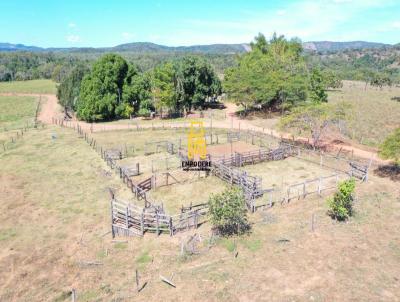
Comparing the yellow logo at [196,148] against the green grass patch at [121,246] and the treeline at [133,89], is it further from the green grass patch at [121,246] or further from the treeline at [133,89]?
the treeline at [133,89]

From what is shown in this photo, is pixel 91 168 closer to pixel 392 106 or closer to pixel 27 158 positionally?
pixel 27 158

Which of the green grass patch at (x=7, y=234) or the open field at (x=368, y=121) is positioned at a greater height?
the open field at (x=368, y=121)

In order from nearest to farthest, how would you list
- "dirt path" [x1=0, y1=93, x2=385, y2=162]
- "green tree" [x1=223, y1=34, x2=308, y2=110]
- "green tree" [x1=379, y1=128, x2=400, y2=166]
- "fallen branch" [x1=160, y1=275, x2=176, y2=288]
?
"fallen branch" [x1=160, y1=275, x2=176, y2=288]
"green tree" [x1=379, y1=128, x2=400, y2=166]
"dirt path" [x1=0, y1=93, x2=385, y2=162]
"green tree" [x1=223, y1=34, x2=308, y2=110]

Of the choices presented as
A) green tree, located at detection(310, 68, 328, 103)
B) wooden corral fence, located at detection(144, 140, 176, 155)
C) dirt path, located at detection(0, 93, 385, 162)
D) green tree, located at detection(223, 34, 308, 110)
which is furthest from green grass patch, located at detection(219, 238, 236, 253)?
green tree, located at detection(310, 68, 328, 103)

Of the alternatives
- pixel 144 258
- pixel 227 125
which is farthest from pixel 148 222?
pixel 227 125

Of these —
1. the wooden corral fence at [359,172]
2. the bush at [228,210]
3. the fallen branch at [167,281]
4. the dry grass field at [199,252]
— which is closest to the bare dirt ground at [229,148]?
the dry grass field at [199,252]

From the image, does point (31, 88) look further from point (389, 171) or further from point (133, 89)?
point (389, 171)

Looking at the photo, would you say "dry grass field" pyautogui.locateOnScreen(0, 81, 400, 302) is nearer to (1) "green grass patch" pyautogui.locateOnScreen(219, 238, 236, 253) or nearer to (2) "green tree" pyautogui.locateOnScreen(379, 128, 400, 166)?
(1) "green grass patch" pyautogui.locateOnScreen(219, 238, 236, 253)
